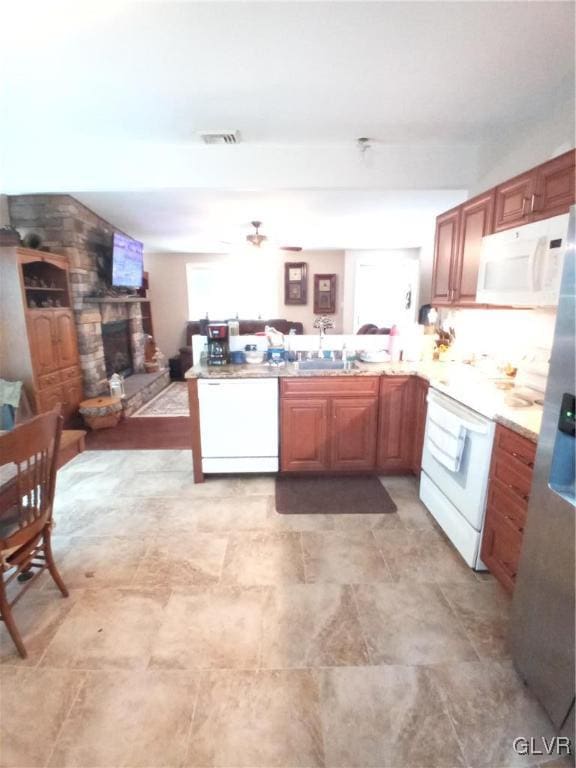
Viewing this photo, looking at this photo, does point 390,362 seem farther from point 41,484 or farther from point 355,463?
point 41,484

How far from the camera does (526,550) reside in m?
1.35

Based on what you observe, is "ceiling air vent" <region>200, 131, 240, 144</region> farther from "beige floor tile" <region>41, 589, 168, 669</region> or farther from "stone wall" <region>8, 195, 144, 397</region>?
"beige floor tile" <region>41, 589, 168, 669</region>

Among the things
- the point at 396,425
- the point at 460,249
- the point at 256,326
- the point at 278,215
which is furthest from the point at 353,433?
the point at 256,326

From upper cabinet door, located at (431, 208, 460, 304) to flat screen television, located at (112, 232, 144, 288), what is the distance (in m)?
3.88

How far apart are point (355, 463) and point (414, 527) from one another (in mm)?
701

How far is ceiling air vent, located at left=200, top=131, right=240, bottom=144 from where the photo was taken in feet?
8.78

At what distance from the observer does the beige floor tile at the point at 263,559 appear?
1931 millimetres

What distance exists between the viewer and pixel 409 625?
1648mm

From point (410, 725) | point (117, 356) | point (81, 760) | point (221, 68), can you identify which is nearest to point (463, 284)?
point (221, 68)

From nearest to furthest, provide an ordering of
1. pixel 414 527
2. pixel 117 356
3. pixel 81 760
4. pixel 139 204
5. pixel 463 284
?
pixel 81 760
pixel 414 527
pixel 463 284
pixel 139 204
pixel 117 356

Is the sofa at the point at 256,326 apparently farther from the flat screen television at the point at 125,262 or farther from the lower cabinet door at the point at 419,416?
the lower cabinet door at the point at 419,416

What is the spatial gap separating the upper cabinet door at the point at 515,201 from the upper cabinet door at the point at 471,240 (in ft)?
0.21

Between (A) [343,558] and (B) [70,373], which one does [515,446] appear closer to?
(A) [343,558]

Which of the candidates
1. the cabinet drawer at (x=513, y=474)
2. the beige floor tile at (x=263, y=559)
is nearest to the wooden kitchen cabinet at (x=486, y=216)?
the cabinet drawer at (x=513, y=474)
